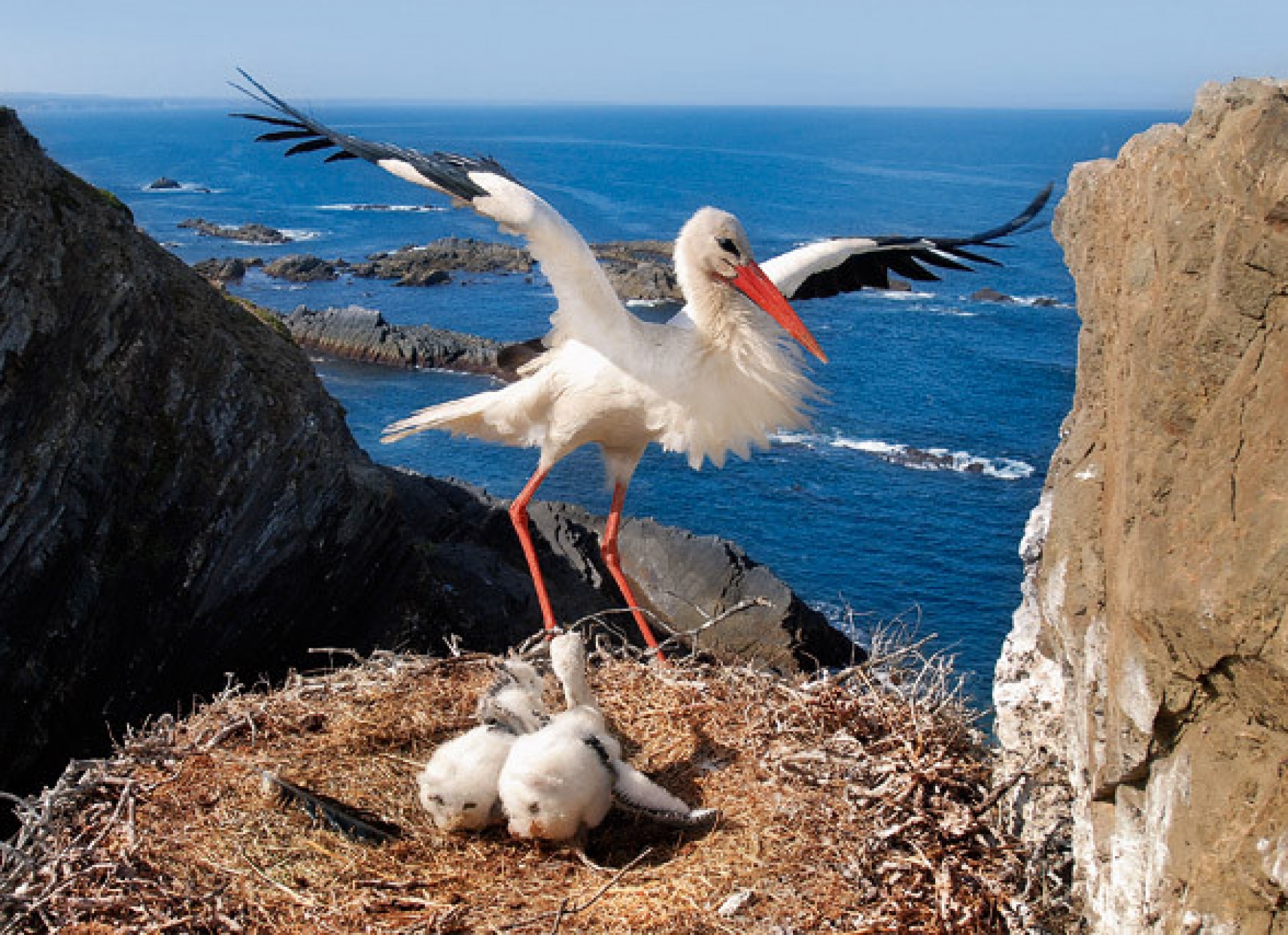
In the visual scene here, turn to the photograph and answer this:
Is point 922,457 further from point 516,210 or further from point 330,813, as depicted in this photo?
point 330,813

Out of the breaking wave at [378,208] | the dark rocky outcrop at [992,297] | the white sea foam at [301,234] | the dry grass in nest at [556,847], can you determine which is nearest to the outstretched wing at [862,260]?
the dry grass in nest at [556,847]

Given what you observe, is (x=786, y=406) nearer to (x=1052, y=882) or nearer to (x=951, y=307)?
(x=1052, y=882)

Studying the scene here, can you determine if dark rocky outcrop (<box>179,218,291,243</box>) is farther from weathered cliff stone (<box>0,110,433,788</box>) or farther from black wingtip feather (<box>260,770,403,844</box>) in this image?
black wingtip feather (<box>260,770,403,844</box>)

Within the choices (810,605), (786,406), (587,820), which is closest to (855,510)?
(810,605)

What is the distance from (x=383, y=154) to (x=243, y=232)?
72.1 metres

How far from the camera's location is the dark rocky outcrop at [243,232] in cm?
7388

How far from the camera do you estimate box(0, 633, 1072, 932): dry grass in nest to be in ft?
16.8

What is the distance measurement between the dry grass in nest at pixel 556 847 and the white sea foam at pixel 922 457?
26.4m

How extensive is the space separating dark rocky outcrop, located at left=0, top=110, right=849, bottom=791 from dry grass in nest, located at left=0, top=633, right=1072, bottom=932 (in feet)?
21.5

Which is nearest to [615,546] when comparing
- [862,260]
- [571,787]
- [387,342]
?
[862,260]

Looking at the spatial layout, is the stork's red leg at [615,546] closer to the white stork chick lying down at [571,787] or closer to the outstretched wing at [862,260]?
the outstretched wing at [862,260]

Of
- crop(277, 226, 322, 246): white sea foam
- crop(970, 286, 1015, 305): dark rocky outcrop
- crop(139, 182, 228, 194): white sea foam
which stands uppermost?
crop(139, 182, 228, 194): white sea foam

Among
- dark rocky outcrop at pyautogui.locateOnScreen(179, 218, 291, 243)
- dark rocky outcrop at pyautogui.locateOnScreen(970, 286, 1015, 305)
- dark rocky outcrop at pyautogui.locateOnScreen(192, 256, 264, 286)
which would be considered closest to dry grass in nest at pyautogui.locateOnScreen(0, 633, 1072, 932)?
dark rocky outcrop at pyautogui.locateOnScreen(970, 286, 1015, 305)

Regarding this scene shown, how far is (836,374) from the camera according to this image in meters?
42.6
